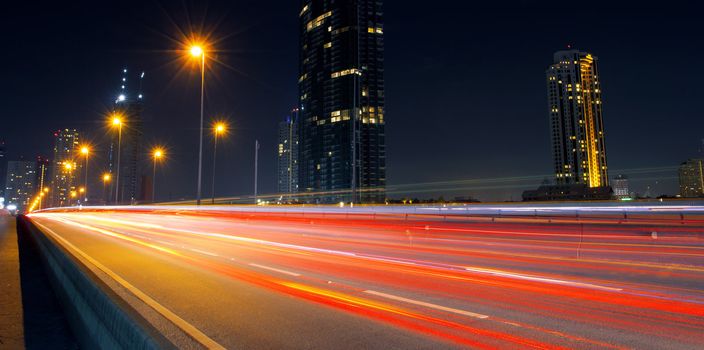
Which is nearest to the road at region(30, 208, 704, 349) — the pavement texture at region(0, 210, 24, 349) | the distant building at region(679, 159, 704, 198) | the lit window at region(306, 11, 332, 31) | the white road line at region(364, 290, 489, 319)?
the white road line at region(364, 290, 489, 319)

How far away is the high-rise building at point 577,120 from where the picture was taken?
162m

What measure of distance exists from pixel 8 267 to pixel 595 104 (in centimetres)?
18742

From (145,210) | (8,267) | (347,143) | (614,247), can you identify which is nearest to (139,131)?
(347,143)

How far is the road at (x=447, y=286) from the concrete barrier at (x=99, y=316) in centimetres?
101

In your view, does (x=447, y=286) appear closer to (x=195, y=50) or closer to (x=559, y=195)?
(x=195, y=50)

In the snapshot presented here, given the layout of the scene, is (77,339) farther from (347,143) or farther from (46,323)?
(347,143)

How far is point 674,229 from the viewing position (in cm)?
1266

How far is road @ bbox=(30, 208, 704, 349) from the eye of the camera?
5207mm

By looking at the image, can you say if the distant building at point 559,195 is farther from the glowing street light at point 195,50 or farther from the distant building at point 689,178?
the distant building at point 689,178

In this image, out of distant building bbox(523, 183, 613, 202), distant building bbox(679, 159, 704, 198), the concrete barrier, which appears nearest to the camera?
the concrete barrier

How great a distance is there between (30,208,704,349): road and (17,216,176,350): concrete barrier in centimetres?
101

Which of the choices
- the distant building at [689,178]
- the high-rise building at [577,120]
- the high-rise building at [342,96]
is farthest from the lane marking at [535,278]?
the high-rise building at [577,120]

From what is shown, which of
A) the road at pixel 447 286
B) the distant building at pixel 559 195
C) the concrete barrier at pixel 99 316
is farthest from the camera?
the distant building at pixel 559 195

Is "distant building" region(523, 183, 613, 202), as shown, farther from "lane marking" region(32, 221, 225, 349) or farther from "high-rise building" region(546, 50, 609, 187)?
"high-rise building" region(546, 50, 609, 187)
